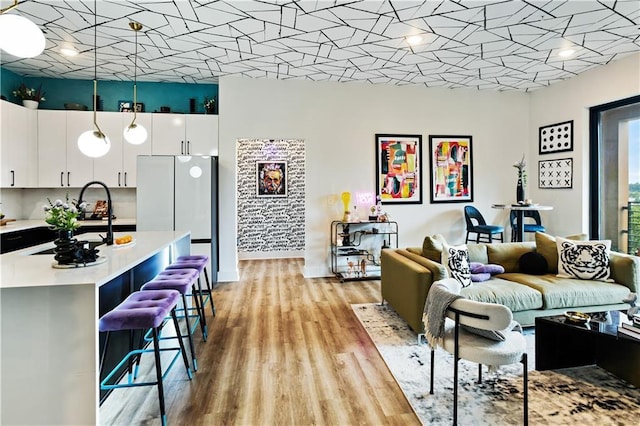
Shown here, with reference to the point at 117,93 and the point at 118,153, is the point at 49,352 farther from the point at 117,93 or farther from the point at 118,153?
the point at 117,93

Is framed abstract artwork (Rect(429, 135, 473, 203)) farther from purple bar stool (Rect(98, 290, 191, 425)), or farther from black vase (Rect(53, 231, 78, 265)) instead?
black vase (Rect(53, 231, 78, 265))

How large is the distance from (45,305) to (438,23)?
157 inches

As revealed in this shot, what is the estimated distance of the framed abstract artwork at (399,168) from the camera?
570cm

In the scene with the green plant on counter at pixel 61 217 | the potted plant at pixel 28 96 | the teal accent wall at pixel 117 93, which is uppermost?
the teal accent wall at pixel 117 93

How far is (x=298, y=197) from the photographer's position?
24.2 ft

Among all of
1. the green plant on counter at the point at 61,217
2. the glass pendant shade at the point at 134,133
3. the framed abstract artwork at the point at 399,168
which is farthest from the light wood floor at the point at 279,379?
the framed abstract artwork at the point at 399,168

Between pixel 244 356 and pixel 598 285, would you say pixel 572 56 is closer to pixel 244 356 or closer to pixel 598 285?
pixel 598 285

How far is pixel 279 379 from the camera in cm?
250

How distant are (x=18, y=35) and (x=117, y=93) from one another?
4.14m

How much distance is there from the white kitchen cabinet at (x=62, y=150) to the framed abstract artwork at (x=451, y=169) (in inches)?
211

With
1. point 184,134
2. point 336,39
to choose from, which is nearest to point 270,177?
point 184,134

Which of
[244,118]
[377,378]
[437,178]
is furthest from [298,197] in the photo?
[377,378]

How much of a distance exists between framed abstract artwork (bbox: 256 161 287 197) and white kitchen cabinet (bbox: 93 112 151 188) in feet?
8.13

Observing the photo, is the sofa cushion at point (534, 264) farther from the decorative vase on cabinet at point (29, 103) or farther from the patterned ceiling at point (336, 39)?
the decorative vase on cabinet at point (29, 103)
